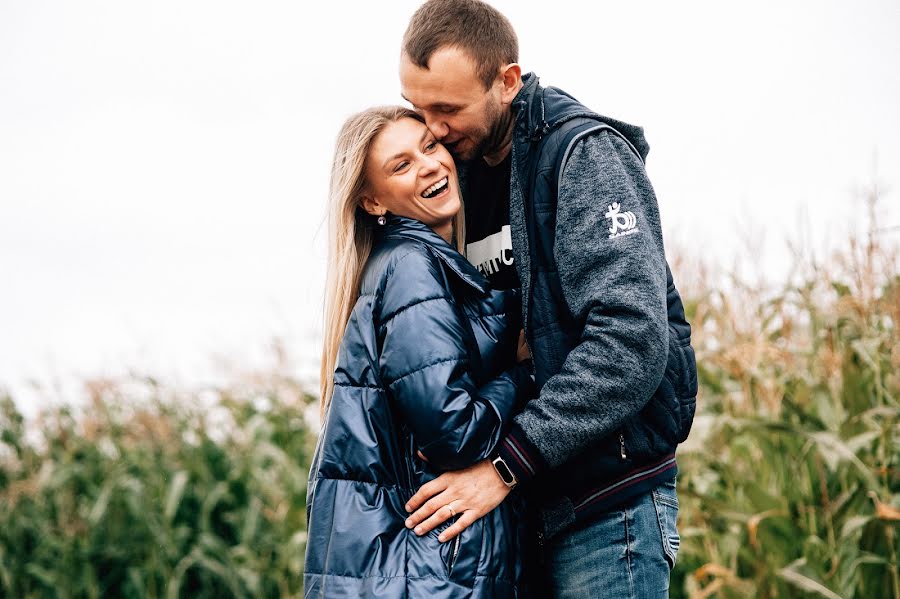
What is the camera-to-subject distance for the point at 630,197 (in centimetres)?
185

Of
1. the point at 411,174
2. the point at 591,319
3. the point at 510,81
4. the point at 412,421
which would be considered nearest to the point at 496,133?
the point at 510,81

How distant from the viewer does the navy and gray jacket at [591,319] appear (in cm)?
178

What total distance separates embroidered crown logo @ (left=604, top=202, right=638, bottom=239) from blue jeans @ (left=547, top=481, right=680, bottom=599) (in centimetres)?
63

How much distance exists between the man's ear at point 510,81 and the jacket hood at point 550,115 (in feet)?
0.22

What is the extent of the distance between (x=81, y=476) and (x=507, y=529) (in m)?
4.38

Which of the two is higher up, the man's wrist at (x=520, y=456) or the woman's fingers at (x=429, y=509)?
the man's wrist at (x=520, y=456)

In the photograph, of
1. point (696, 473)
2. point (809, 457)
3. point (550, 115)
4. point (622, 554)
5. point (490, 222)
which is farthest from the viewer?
point (696, 473)

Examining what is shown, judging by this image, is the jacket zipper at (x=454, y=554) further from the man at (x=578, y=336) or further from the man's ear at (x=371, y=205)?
the man's ear at (x=371, y=205)

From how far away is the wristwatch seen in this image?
187cm

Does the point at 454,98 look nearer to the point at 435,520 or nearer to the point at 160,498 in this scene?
the point at 435,520

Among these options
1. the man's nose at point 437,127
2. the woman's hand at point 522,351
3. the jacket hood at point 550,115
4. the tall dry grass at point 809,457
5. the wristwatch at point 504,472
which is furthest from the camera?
the tall dry grass at point 809,457

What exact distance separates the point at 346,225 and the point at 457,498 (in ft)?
2.68

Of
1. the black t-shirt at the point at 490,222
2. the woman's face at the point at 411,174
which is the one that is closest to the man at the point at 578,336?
the woman's face at the point at 411,174

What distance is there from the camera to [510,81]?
2197 mm
